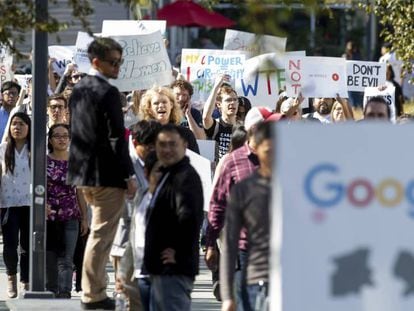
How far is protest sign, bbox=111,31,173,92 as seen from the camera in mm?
15531

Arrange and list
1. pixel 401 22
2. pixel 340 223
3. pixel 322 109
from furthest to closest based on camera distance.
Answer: pixel 401 22 → pixel 322 109 → pixel 340 223

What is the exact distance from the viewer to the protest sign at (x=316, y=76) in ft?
54.2

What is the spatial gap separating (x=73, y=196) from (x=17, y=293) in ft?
4.13

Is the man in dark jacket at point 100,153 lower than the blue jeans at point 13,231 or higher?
higher

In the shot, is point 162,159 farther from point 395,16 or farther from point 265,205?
point 395,16

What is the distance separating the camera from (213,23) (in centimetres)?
938

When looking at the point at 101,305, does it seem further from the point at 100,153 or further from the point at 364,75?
the point at 364,75

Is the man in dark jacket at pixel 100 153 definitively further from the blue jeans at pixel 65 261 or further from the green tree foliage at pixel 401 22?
the green tree foliage at pixel 401 22

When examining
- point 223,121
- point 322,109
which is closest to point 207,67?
point 322,109

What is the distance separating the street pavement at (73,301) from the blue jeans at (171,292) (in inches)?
78.8

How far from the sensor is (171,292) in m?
9.03

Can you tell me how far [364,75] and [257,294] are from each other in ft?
34.2

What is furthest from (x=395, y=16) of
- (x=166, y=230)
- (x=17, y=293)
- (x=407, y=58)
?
(x=166, y=230)

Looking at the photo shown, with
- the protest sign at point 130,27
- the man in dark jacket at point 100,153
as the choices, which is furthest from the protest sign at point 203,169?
the protest sign at point 130,27
